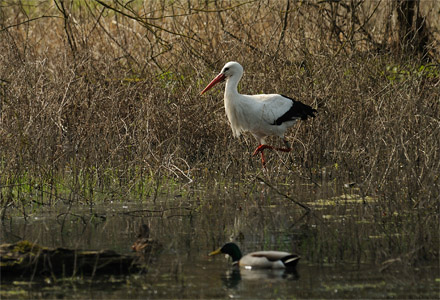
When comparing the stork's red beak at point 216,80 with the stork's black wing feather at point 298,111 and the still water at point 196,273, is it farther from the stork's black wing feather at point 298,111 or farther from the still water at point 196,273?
the still water at point 196,273

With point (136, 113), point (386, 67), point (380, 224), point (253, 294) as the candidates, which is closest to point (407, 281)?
point (253, 294)

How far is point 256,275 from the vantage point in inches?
218

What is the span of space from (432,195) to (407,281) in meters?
2.00

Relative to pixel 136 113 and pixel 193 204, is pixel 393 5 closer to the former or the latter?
pixel 136 113

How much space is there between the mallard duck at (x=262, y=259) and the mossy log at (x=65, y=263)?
2.11 ft

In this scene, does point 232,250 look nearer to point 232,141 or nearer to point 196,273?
point 196,273

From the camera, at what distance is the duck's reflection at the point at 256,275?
17.7ft

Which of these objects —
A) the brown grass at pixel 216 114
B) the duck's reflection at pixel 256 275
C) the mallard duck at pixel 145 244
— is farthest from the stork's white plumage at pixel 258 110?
the duck's reflection at pixel 256 275

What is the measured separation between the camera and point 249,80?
36.4 feet

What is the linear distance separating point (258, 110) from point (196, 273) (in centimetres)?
466

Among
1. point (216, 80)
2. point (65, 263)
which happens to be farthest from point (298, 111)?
point (65, 263)

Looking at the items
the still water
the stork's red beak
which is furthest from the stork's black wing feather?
the still water

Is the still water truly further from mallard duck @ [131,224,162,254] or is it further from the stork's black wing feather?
the stork's black wing feather

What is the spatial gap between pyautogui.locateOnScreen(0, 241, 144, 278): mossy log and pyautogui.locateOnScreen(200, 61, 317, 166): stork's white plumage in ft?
14.0
